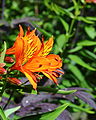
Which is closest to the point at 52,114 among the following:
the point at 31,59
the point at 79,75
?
the point at 31,59

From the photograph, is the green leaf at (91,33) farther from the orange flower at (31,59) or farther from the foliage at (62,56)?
the orange flower at (31,59)

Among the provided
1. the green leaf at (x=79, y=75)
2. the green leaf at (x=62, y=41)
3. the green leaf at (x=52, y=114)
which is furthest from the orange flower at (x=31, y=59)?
the green leaf at (x=79, y=75)

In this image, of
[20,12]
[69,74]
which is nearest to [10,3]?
[20,12]

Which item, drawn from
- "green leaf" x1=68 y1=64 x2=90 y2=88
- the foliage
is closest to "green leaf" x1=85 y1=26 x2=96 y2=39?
the foliage

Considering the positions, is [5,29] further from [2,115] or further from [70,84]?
[2,115]

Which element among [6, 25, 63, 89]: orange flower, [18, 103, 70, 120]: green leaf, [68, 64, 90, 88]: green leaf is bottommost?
[68, 64, 90, 88]: green leaf

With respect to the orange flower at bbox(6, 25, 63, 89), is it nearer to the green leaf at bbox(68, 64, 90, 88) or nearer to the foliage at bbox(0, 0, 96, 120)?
the foliage at bbox(0, 0, 96, 120)

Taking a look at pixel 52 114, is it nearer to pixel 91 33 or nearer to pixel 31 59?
pixel 31 59

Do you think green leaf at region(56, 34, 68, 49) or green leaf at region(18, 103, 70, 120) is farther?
green leaf at region(56, 34, 68, 49)

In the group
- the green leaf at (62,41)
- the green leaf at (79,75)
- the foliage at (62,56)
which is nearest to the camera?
the foliage at (62,56)

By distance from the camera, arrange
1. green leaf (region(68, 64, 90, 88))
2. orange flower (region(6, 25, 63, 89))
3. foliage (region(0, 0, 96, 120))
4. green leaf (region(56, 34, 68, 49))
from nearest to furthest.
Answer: orange flower (region(6, 25, 63, 89)) → foliage (region(0, 0, 96, 120)) → green leaf (region(56, 34, 68, 49)) → green leaf (region(68, 64, 90, 88))

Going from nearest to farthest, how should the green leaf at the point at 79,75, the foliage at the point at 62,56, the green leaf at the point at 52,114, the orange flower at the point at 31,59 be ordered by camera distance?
the orange flower at the point at 31,59 → the green leaf at the point at 52,114 → the foliage at the point at 62,56 → the green leaf at the point at 79,75
